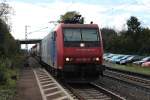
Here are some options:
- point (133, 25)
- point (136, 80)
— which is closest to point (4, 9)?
point (136, 80)

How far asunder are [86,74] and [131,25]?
239 ft

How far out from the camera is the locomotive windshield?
2376 centimetres

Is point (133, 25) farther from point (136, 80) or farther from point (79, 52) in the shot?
point (79, 52)

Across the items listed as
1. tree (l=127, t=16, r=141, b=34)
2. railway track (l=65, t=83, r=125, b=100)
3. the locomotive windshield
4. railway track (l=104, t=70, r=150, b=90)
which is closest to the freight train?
the locomotive windshield

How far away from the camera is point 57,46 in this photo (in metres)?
24.2

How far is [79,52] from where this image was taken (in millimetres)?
23234

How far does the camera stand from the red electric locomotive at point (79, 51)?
2312 centimetres

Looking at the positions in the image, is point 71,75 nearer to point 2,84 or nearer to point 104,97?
point 2,84

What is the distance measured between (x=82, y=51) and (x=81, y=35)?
1027mm

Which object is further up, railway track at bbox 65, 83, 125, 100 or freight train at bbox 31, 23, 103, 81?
freight train at bbox 31, 23, 103, 81

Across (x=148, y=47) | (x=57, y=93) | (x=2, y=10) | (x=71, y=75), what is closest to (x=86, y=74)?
(x=71, y=75)

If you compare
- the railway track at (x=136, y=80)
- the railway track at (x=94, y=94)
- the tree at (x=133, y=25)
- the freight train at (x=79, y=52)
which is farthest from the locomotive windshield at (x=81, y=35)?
the tree at (x=133, y=25)

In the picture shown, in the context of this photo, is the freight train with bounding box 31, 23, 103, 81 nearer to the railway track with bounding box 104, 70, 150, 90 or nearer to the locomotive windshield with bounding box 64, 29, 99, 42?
the locomotive windshield with bounding box 64, 29, 99, 42

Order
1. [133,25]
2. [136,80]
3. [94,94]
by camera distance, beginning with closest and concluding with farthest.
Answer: [94,94], [136,80], [133,25]
